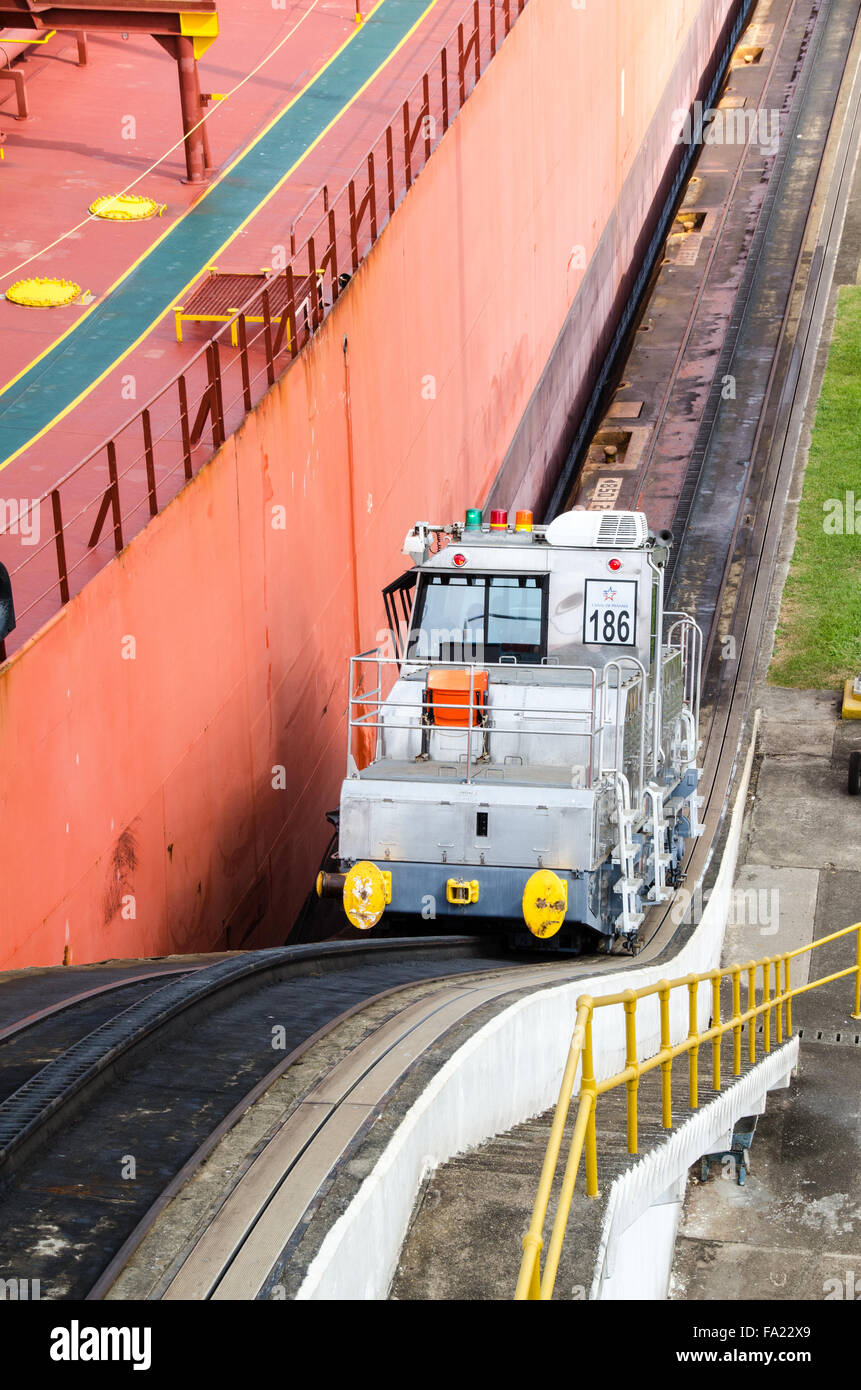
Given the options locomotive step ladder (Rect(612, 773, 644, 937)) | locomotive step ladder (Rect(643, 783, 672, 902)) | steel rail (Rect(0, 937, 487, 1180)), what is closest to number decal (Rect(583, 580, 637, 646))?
locomotive step ladder (Rect(643, 783, 672, 902))

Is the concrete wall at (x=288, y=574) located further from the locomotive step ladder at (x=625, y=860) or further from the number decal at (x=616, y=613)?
the locomotive step ladder at (x=625, y=860)

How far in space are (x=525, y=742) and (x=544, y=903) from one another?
1704 mm

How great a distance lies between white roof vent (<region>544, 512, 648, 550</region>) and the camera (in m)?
14.1

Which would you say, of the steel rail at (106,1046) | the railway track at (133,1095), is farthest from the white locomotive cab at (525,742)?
the railway track at (133,1095)

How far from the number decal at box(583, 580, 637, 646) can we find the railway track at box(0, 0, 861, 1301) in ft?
9.35

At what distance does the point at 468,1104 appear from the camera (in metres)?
7.71

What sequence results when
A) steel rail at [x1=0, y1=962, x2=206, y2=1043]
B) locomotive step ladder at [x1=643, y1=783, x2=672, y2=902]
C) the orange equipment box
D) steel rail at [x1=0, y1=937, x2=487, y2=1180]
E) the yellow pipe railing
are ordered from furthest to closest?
locomotive step ladder at [x1=643, y1=783, x2=672, y2=902], the orange equipment box, steel rail at [x1=0, y1=962, x2=206, y2=1043], steel rail at [x1=0, y1=937, x2=487, y2=1180], the yellow pipe railing

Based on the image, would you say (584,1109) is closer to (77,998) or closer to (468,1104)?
(468,1104)

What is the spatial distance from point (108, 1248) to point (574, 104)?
2589 cm

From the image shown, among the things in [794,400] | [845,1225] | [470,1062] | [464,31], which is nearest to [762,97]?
[794,400]

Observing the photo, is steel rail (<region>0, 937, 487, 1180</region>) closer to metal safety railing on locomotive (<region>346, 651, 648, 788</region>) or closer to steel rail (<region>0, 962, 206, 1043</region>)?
steel rail (<region>0, 962, 206, 1043</region>)

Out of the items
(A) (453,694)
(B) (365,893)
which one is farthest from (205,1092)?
(A) (453,694)

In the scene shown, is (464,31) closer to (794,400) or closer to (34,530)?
(794,400)

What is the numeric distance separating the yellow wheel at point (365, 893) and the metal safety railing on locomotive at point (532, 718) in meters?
0.96
